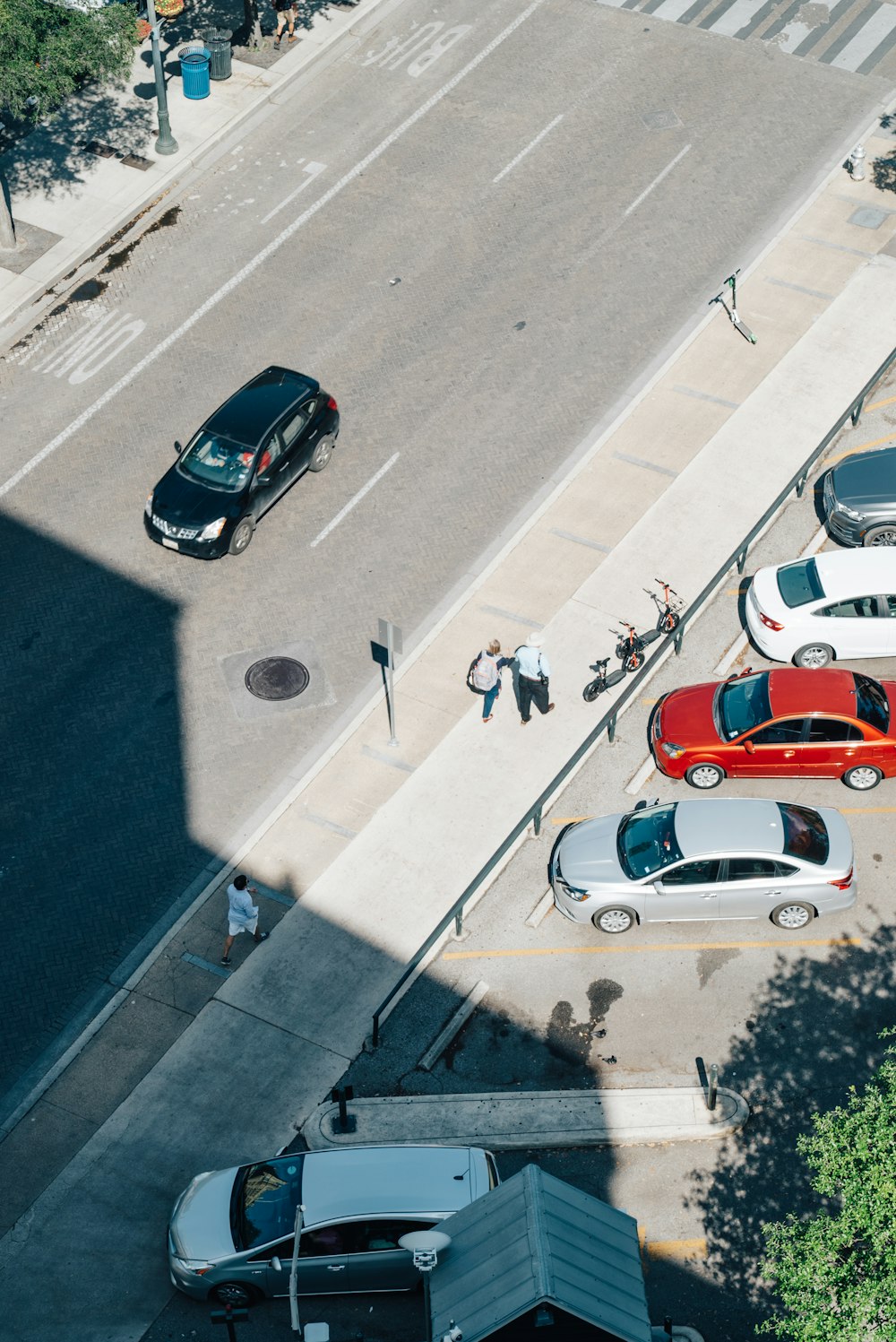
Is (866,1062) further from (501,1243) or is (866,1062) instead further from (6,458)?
(6,458)

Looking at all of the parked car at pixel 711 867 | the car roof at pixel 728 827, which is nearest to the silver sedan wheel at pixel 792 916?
the parked car at pixel 711 867

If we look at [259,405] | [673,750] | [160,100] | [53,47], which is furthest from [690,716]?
[160,100]

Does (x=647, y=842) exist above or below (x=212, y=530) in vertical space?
below

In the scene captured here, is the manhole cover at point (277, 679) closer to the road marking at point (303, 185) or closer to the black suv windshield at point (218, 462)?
the black suv windshield at point (218, 462)

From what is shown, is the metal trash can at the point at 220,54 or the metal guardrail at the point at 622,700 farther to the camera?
the metal trash can at the point at 220,54

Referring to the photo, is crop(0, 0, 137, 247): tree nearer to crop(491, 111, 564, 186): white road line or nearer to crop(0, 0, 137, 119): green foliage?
crop(0, 0, 137, 119): green foliage

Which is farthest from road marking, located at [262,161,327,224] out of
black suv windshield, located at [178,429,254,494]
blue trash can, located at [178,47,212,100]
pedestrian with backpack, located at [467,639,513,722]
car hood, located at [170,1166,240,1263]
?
car hood, located at [170,1166,240,1263]

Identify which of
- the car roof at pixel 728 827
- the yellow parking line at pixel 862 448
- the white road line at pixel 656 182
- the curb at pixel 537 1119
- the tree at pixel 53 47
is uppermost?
the tree at pixel 53 47

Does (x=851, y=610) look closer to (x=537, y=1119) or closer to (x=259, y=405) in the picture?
(x=537, y=1119)
